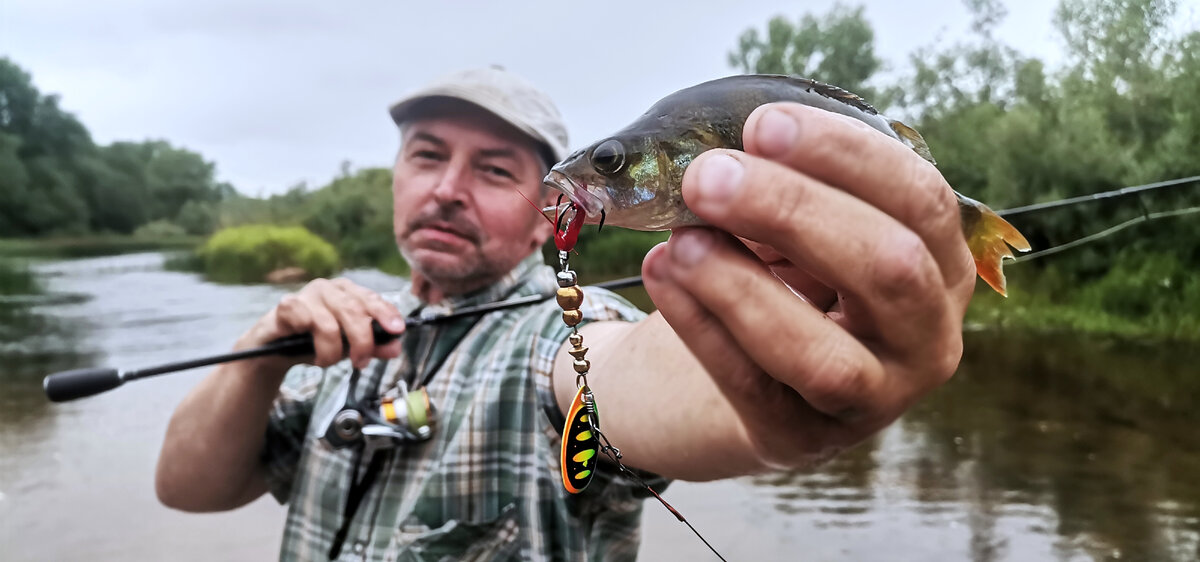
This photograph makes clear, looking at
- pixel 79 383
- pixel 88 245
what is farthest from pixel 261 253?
pixel 79 383

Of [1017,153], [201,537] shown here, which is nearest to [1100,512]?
[1017,153]

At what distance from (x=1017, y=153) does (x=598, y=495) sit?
14.4ft

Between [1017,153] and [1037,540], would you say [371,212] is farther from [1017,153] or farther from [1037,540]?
[1037,540]

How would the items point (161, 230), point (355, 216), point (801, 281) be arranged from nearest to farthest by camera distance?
point (801, 281), point (355, 216), point (161, 230)

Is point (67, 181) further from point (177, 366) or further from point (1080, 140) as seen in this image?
point (1080, 140)

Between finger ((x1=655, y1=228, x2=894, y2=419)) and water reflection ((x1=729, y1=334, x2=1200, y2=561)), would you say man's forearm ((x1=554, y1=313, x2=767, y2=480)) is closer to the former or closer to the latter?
finger ((x1=655, y1=228, x2=894, y2=419))

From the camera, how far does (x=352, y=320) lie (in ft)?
5.74

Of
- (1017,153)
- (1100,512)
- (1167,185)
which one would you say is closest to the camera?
(1167,185)

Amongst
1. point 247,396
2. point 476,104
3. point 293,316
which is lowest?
point 247,396

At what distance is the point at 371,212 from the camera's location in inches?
392

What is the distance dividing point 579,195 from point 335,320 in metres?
1.26

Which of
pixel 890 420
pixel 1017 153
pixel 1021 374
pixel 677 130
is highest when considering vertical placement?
pixel 1017 153

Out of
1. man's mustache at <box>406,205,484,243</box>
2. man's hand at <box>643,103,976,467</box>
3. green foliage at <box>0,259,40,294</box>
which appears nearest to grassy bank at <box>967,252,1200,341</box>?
man's mustache at <box>406,205,484,243</box>

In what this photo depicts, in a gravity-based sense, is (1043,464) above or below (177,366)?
below
